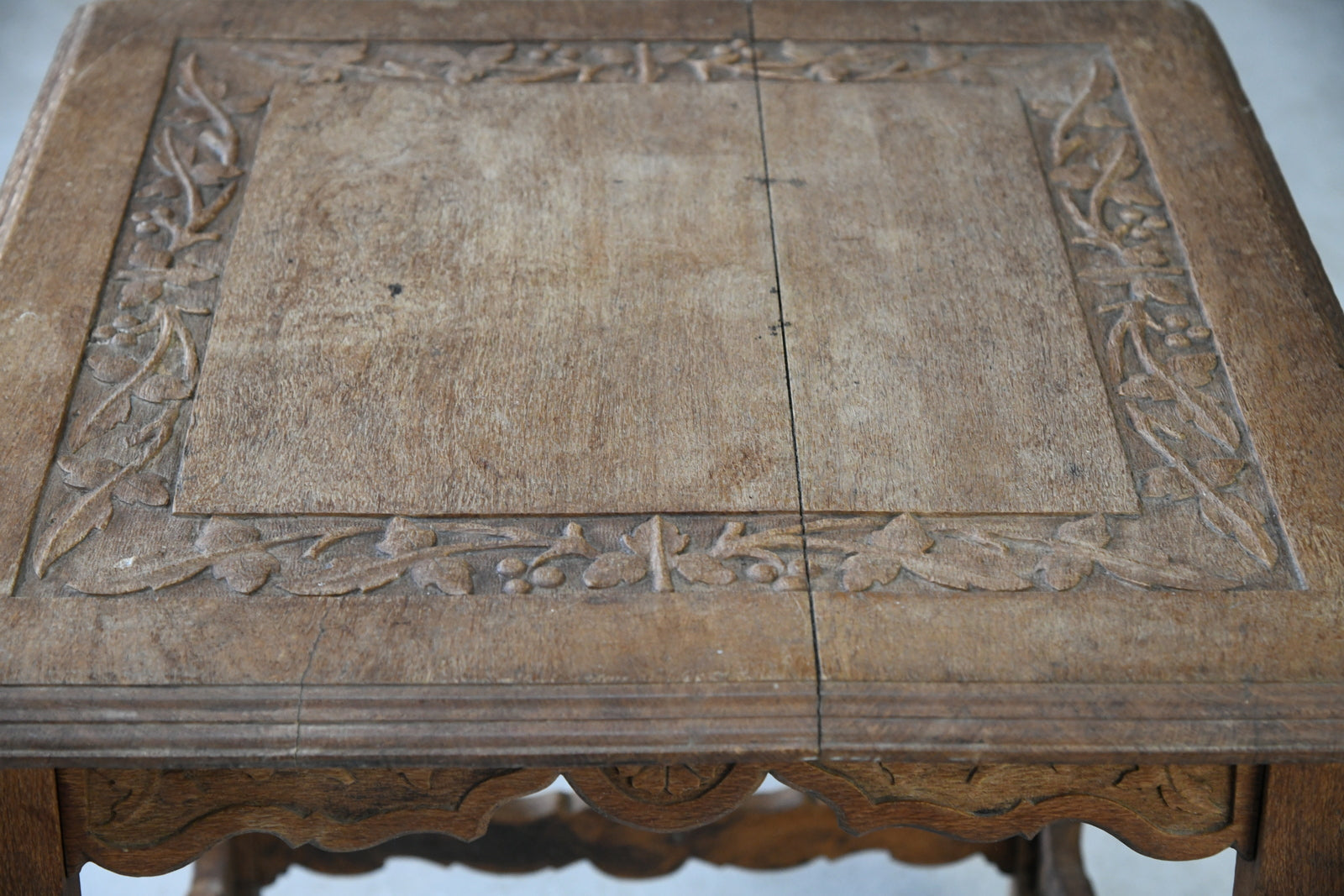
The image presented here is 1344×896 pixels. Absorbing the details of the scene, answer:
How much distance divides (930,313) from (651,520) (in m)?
0.38

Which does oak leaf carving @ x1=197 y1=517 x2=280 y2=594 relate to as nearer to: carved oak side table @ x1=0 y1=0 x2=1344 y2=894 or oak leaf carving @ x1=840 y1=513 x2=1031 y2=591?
carved oak side table @ x1=0 y1=0 x2=1344 y2=894

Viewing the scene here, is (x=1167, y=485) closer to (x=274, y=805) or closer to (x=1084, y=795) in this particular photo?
(x=1084, y=795)

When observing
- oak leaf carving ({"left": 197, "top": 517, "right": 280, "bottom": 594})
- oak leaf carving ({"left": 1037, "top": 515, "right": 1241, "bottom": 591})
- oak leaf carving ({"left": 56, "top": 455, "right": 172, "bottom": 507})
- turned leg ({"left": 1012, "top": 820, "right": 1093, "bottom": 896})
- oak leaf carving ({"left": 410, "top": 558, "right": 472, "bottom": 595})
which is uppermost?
oak leaf carving ({"left": 56, "top": 455, "right": 172, "bottom": 507})

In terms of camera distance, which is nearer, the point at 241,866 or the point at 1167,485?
the point at 1167,485

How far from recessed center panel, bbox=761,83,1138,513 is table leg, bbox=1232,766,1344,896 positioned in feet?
0.83

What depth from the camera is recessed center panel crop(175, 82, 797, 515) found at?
1.11 meters

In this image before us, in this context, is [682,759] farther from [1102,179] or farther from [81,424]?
[1102,179]

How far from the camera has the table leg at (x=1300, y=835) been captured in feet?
3.40

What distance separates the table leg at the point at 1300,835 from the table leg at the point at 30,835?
96 cm

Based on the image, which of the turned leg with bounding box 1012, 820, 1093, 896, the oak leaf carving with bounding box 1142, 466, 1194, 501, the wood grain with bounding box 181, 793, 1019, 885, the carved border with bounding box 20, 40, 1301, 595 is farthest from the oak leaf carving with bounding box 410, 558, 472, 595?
the turned leg with bounding box 1012, 820, 1093, 896

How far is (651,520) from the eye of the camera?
1.08 m

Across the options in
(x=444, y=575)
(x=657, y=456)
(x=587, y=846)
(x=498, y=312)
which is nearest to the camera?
(x=444, y=575)

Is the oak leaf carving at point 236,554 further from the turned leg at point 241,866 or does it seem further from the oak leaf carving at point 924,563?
the turned leg at point 241,866

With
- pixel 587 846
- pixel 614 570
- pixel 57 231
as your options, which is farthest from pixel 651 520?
A: pixel 587 846
